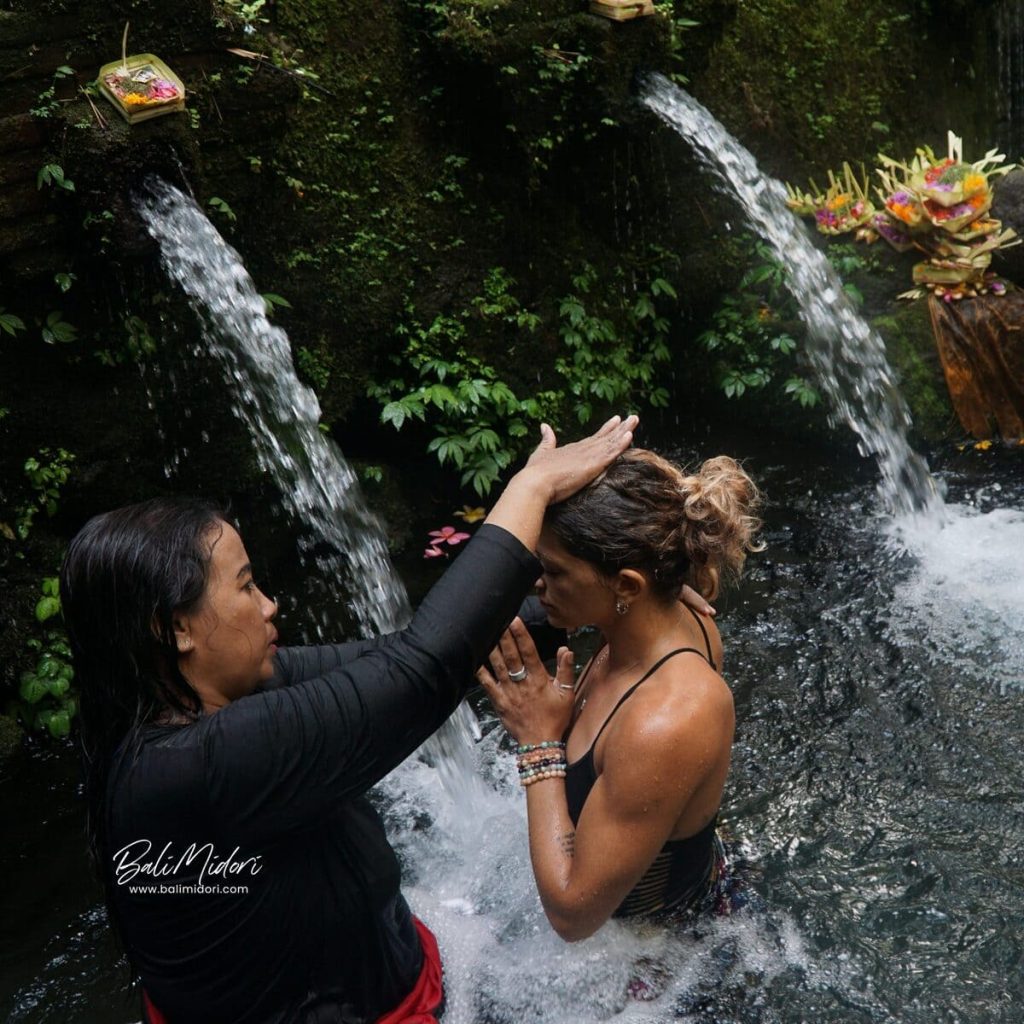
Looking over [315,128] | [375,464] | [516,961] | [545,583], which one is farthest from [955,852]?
[315,128]

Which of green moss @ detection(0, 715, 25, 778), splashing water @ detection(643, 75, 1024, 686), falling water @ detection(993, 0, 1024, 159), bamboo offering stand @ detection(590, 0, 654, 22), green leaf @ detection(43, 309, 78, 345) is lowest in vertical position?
green moss @ detection(0, 715, 25, 778)

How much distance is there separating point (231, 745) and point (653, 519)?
1.09 m

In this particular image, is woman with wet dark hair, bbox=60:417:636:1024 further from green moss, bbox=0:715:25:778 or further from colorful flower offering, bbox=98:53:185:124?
colorful flower offering, bbox=98:53:185:124

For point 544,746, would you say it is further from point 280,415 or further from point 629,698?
point 280,415

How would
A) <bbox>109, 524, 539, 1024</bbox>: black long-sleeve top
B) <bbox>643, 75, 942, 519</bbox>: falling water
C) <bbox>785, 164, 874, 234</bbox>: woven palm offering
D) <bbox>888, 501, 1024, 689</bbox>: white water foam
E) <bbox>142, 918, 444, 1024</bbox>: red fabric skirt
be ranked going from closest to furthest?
<bbox>109, 524, 539, 1024</bbox>: black long-sleeve top
<bbox>142, 918, 444, 1024</bbox>: red fabric skirt
<bbox>888, 501, 1024, 689</bbox>: white water foam
<bbox>643, 75, 942, 519</bbox>: falling water
<bbox>785, 164, 874, 234</bbox>: woven palm offering

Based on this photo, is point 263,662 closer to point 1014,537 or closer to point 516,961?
point 516,961

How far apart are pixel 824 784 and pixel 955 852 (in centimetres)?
54

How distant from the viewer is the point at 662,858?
102 inches

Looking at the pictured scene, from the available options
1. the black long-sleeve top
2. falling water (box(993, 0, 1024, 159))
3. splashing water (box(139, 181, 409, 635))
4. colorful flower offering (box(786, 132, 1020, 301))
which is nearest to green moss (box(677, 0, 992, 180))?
falling water (box(993, 0, 1024, 159))

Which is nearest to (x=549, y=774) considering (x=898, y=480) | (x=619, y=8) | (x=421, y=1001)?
(x=421, y=1001)

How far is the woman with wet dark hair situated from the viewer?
1.84 meters

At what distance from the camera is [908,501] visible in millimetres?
6078

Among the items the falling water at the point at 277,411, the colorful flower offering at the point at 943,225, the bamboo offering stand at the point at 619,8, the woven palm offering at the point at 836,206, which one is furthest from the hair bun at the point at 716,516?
the woven palm offering at the point at 836,206

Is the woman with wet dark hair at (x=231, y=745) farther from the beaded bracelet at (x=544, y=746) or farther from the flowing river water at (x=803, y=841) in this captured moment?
the flowing river water at (x=803, y=841)
